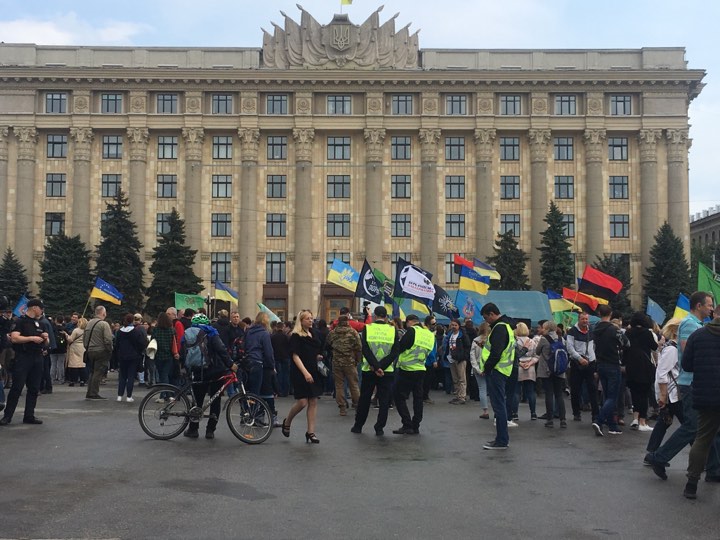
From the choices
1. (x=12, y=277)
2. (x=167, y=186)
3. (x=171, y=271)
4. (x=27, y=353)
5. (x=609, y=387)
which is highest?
(x=167, y=186)

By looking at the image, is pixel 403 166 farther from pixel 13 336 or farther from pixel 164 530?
pixel 164 530

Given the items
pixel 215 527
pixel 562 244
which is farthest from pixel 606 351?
pixel 562 244

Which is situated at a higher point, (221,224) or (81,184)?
(81,184)

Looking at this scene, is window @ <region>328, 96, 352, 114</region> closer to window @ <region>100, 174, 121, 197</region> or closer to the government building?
the government building

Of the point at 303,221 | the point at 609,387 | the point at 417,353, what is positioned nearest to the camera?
the point at 609,387

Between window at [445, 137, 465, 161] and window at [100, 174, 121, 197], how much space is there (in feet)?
77.9

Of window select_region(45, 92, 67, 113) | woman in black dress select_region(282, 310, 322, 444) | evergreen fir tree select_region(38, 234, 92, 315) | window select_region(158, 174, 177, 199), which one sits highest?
window select_region(45, 92, 67, 113)

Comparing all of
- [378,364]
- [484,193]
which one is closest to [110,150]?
[484,193]

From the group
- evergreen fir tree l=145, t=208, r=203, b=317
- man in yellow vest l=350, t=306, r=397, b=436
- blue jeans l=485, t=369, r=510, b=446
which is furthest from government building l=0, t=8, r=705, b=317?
blue jeans l=485, t=369, r=510, b=446

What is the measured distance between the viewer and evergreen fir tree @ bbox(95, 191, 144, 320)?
2147 inches

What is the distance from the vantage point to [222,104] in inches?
2393

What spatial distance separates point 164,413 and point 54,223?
171 ft

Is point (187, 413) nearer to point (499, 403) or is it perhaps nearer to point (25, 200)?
point (499, 403)

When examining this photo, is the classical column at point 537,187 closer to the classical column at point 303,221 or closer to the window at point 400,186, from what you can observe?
the window at point 400,186
